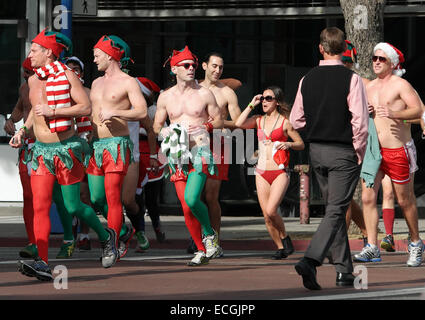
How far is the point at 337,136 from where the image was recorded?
909cm

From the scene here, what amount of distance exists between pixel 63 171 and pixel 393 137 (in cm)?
354

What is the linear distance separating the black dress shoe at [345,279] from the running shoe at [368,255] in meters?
2.54

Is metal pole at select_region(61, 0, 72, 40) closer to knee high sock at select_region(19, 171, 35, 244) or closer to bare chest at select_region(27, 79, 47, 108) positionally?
knee high sock at select_region(19, 171, 35, 244)

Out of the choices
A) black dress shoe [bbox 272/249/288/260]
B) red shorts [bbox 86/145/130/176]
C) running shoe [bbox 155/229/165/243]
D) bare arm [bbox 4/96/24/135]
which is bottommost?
running shoe [bbox 155/229/165/243]

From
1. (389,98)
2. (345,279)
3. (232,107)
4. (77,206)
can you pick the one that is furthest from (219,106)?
(345,279)

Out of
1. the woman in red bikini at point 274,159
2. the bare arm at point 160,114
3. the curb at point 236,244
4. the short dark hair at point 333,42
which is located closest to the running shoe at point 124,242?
the bare arm at point 160,114

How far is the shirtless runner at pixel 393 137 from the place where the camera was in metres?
11.6

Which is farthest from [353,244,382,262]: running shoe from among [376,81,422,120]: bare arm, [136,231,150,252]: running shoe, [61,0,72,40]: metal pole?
[61,0,72,40]: metal pole

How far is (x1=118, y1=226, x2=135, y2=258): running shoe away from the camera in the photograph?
11.9 m

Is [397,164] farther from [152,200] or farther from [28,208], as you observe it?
[28,208]

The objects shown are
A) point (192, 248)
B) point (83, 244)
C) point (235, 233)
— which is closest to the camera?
point (192, 248)

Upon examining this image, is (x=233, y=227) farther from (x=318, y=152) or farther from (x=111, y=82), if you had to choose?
(x=318, y=152)

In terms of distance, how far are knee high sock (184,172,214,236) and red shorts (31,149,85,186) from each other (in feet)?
4.99

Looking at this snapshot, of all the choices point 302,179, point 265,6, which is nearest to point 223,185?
point 302,179
